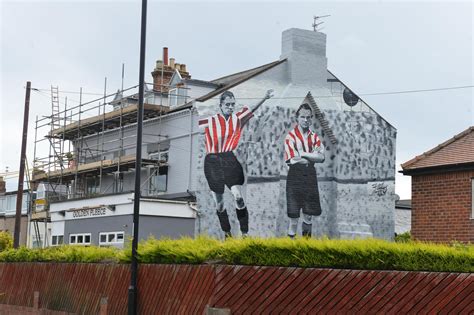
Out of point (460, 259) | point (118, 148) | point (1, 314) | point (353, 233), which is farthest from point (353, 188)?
point (460, 259)

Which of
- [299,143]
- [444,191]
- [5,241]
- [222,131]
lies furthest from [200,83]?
[444,191]

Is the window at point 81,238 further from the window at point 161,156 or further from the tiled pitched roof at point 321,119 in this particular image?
the tiled pitched roof at point 321,119

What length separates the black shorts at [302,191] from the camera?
41.3 m

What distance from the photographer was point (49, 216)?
4647 cm

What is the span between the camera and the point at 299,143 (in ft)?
138

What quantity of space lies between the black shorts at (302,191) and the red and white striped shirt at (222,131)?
3.78m

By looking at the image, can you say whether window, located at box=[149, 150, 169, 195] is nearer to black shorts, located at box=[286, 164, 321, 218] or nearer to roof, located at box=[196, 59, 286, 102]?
roof, located at box=[196, 59, 286, 102]

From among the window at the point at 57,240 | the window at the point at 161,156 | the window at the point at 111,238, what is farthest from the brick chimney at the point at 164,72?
the window at the point at 111,238

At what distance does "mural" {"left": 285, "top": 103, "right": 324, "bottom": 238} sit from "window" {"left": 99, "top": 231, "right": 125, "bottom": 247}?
8976 mm

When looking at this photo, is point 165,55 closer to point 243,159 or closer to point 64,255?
point 243,159

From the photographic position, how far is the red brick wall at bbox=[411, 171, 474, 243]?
20.9 meters

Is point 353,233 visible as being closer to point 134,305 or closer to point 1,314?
point 1,314

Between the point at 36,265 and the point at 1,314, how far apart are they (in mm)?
3065

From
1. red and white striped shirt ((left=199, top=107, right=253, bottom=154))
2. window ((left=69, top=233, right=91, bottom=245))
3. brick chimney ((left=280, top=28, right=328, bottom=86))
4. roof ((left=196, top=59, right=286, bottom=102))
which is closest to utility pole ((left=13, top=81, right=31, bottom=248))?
window ((left=69, top=233, right=91, bottom=245))
